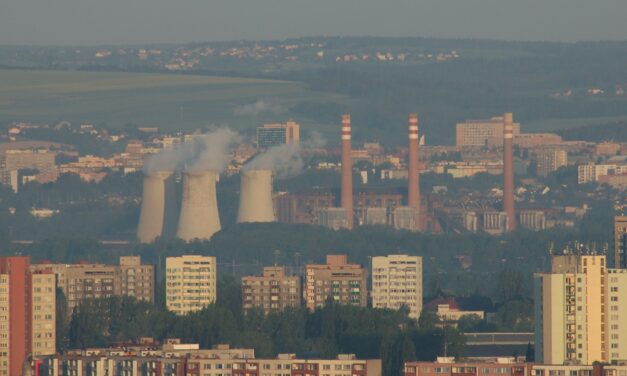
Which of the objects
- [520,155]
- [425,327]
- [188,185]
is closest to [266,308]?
[425,327]

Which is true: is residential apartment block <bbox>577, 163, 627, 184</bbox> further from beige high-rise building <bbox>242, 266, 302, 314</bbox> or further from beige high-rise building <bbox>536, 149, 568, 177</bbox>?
beige high-rise building <bbox>242, 266, 302, 314</bbox>

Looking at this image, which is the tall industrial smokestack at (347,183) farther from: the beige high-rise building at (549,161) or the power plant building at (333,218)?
the beige high-rise building at (549,161)

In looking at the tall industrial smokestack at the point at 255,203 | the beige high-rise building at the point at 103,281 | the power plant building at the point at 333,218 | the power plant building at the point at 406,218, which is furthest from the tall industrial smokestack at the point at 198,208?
the beige high-rise building at the point at 103,281

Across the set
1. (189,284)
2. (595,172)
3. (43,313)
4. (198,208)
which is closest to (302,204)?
(198,208)

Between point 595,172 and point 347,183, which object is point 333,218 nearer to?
point 347,183

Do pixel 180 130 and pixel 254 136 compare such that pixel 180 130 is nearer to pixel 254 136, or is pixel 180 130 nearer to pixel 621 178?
pixel 254 136

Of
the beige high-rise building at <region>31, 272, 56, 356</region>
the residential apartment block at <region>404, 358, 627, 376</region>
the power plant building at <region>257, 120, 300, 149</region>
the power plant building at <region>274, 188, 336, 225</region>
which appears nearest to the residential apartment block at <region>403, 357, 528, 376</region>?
the residential apartment block at <region>404, 358, 627, 376</region>
